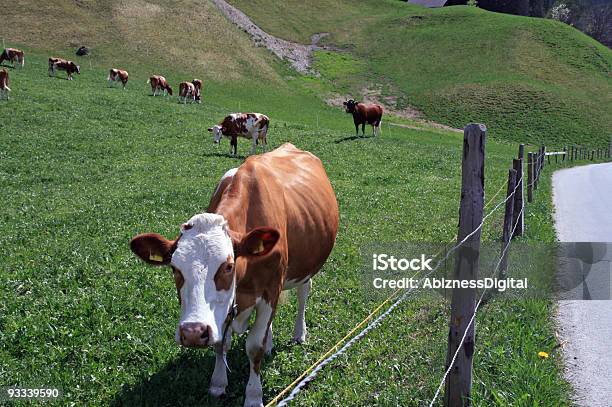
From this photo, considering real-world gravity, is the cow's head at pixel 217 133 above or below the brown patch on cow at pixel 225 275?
below

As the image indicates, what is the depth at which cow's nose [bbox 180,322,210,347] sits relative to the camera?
152 inches

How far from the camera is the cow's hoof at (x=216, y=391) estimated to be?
543 centimetres

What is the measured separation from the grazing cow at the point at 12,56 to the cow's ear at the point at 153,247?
4124cm

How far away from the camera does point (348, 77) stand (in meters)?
68.4

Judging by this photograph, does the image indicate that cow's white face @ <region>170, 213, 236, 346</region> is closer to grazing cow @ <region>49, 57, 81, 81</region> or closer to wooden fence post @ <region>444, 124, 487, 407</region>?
wooden fence post @ <region>444, 124, 487, 407</region>

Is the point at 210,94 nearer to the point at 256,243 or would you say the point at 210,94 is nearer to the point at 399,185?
the point at 399,185

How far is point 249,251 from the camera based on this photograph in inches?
179

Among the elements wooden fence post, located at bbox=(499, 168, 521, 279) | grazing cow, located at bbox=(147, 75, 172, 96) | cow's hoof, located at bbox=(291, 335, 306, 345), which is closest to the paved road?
wooden fence post, located at bbox=(499, 168, 521, 279)

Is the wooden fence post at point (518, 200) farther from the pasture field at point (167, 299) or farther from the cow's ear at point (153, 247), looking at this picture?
the cow's ear at point (153, 247)

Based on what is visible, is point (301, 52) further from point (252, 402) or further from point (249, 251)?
point (249, 251)

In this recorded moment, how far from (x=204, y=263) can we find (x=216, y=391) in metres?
1.97

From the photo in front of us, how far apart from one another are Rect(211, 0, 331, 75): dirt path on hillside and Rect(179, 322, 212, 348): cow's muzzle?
65705 millimetres

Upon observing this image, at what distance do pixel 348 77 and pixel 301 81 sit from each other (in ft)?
28.0

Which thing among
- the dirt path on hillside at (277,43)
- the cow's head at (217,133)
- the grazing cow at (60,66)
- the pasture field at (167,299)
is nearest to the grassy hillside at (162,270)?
the pasture field at (167,299)
